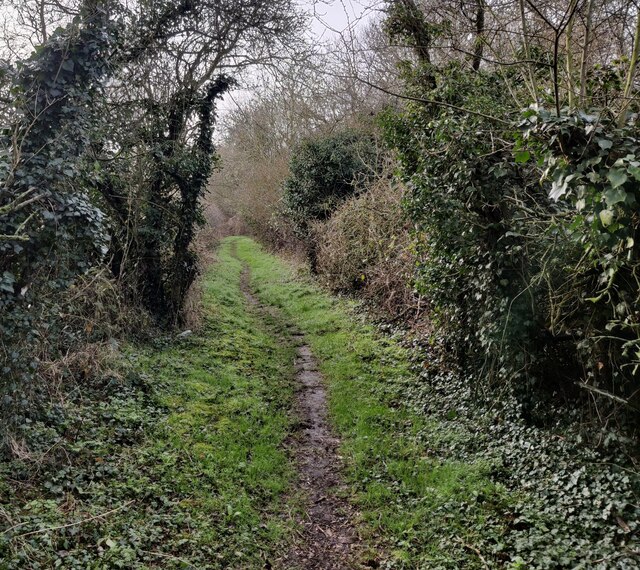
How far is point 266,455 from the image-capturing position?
662cm

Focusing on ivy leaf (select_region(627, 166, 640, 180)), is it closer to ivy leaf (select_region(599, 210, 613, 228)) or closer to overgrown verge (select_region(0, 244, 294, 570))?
ivy leaf (select_region(599, 210, 613, 228))

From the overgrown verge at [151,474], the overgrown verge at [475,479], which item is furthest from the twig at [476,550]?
the overgrown verge at [151,474]

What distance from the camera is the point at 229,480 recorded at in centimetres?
595

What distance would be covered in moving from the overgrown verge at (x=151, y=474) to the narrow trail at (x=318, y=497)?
0.25 m

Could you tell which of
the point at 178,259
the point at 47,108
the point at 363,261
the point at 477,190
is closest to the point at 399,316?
the point at 363,261

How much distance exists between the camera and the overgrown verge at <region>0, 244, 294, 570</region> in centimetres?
441

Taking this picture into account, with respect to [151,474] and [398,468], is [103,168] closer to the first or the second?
[151,474]

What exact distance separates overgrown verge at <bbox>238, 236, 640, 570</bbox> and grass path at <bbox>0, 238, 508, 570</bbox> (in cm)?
3

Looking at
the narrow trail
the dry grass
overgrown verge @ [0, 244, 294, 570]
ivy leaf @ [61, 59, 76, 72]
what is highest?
ivy leaf @ [61, 59, 76, 72]

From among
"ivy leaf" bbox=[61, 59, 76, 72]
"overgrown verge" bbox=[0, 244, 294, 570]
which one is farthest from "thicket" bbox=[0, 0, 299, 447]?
"overgrown verge" bbox=[0, 244, 294, 570]

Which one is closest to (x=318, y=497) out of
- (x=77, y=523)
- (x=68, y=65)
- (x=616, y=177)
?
(x=77, y=523)

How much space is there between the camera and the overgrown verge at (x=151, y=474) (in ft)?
14.5

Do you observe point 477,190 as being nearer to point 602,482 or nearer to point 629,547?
point 602,482

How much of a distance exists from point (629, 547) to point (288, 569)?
3136mm
